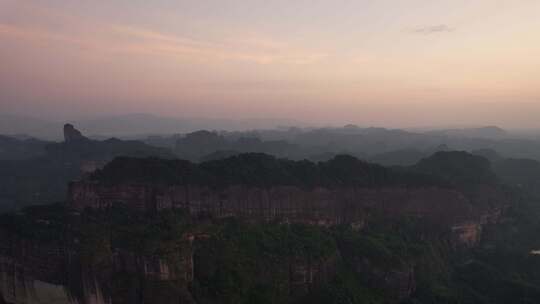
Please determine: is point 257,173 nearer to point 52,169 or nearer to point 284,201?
A: point 284,201

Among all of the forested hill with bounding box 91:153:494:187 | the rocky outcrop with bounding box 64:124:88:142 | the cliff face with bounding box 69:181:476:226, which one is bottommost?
the cliff face with bounding box 69:181:476:226

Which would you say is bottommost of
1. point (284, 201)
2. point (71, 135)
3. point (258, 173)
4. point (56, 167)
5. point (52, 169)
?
point (284, 201)

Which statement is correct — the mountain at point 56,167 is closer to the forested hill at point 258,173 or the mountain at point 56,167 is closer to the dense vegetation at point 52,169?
the dense vegetation at point 52,169

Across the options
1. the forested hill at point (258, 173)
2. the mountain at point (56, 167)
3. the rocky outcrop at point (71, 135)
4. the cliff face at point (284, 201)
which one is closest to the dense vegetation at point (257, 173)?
the forested hill at point (258, 173)

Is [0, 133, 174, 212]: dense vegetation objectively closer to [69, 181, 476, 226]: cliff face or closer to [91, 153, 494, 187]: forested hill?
[91, 153, 494, 187]: forested hill

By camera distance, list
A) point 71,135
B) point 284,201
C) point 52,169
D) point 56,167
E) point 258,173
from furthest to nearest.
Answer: point 71,135, point 56,167, point 52,169, point 258,173, point 284,201

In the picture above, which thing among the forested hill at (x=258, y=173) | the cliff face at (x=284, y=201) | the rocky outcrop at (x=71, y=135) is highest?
the rocky outcrop at (x=71, y=135)

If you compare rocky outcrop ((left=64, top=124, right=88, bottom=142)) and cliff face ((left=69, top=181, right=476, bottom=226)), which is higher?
rocky outcrop ((left=64, top=124, right=88, bottom=142))

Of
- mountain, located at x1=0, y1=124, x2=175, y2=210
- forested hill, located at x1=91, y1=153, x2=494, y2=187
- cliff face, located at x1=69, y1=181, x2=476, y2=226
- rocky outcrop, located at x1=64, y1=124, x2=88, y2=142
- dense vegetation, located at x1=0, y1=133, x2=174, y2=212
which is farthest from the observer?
rocky outcrop, located at x1=64, y1=124, x2=88, y2=142

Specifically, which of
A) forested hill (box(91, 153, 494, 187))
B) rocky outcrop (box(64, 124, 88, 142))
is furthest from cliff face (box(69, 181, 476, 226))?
rocky outcrop (box(64, 124, 88, 142))

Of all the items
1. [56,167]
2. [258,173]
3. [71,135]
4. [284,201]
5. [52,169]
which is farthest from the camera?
[71,135]

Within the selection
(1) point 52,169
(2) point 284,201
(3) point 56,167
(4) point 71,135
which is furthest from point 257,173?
(4) point 71,135

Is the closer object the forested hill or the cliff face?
the cliff face
